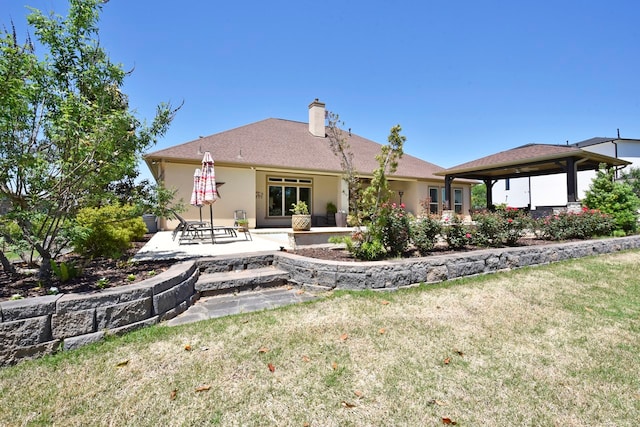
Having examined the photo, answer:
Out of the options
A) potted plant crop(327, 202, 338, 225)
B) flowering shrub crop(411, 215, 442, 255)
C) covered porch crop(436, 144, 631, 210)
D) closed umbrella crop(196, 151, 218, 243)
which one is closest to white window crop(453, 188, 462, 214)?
covered porch crop(436, 144, 631, 210)

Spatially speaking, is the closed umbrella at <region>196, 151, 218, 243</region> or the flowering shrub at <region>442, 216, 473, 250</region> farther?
the closed umbrella at <region>196, 151, 218, 243</region>

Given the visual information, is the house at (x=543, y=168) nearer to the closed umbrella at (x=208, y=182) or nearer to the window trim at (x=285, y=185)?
the window trim at (x=285, y=185)

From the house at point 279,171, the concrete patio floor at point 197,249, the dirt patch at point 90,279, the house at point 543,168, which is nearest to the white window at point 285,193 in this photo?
the house at point 279,171

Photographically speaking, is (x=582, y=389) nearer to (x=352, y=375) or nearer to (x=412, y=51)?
(x=352, y=375)

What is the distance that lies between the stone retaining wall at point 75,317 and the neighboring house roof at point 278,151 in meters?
9.09

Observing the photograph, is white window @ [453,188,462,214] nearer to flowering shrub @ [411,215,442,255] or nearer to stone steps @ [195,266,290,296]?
flowering shrub @ [411,215,442,255]

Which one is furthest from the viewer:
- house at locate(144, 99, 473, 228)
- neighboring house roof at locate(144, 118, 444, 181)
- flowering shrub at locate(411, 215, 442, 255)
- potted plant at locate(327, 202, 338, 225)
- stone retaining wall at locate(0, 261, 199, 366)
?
potted plant at locate(327, 202, 338, 225)

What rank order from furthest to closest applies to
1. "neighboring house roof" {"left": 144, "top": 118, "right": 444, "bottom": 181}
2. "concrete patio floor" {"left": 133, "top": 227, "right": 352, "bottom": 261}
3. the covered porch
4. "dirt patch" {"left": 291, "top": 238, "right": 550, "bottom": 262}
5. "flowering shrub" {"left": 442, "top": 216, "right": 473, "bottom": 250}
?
"neighboring house roof" {"left": 144, "top": 118, "right": 444, "bottom": 181}
the covered porch
"flowering shrub" {"left": 442, "top": 216, "right": 473, "bottom": 250}
"concrete patio floor" {"left": 133, "top": 227, "right": 352, "bottom": 261}
"dirt patch" {"left": 291, "top": 238, "right": 550, "bottom": 262}

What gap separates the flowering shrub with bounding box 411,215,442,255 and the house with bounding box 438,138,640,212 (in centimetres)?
864

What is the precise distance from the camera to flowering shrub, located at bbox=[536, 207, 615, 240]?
785 centimetres

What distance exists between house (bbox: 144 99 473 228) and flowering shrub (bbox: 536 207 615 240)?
5.91 meters

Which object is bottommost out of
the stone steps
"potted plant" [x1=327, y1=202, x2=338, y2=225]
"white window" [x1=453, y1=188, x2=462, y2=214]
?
the stone steps

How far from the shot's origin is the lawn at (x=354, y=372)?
188 cm

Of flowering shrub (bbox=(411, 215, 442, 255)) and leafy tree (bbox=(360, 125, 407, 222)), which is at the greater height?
leafy tree (bbox=(360, 125, 407, 222))
